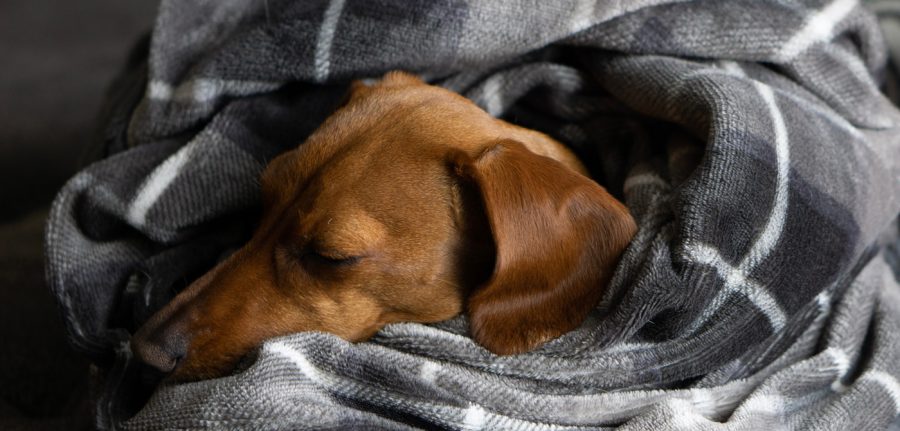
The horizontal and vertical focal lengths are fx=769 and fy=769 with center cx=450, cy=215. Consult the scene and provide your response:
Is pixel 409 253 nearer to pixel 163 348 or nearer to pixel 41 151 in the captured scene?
pixel 163 348

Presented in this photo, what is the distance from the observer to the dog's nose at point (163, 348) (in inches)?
41.2

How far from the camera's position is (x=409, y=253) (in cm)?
108

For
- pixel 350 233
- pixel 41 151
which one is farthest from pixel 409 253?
pixel 41 151

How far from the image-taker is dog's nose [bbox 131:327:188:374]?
1.05m

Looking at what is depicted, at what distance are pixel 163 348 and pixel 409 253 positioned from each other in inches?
14.1

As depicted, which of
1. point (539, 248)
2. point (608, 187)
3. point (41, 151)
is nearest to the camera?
point (539, 248)

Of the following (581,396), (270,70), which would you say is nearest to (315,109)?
(270,70)

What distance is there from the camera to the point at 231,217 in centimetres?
138

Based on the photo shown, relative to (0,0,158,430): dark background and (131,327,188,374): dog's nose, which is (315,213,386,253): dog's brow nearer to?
(131,327,188,374): dog's nose

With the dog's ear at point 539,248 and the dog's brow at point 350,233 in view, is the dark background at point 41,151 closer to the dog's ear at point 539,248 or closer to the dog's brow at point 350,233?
the dog's brow at point 350,233

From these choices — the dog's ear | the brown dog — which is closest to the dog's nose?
the brown dog

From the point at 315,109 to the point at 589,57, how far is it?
0.52 m

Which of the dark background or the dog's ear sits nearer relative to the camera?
the dog's ear

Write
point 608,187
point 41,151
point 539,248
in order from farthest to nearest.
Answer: point 41,151 → point 608,187 → point 539,248
